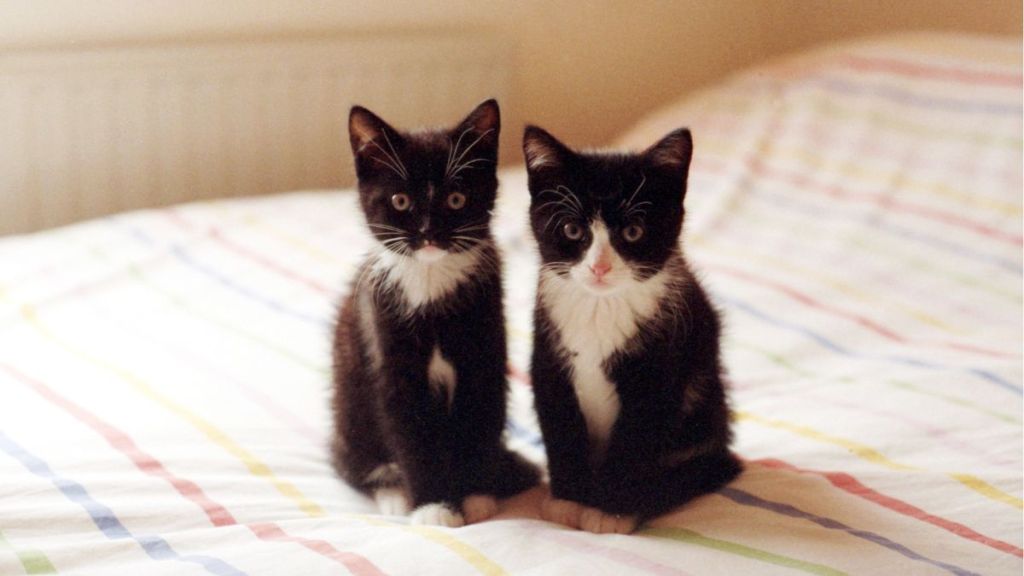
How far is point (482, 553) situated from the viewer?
3.51 feet

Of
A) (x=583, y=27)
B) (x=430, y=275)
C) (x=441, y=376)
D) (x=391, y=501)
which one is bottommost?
(x=391, y=501)

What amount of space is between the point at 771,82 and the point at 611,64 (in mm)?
468

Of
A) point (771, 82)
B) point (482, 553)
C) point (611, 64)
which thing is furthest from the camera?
point (611, 64)

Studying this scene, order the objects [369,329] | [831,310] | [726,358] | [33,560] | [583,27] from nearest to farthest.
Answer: [33,560], [369,329], [726,358], [831,310], [583,27]

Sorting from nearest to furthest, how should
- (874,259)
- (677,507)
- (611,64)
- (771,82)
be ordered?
(677,507), (874,259), (771,82), (611,64)

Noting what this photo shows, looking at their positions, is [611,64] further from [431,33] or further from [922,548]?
[922,548]

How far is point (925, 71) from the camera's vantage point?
2520 mm

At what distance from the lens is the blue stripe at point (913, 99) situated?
2.33 metres

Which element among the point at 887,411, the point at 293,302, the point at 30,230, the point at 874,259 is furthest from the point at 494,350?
the point at 30,230

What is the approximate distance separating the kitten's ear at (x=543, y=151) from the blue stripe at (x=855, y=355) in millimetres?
808

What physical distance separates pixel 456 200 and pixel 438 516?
0.34 metres

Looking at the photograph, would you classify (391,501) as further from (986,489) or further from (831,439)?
(986,489)

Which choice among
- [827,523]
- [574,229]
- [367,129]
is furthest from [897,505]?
[367,129]

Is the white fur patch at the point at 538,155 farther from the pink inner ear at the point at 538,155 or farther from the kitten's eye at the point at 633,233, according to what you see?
the kitten's eye at the point at 633,233
